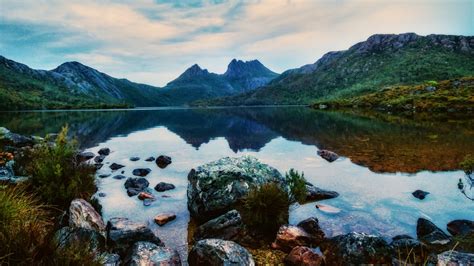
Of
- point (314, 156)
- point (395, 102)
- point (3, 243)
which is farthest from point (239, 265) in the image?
point (395, 102)

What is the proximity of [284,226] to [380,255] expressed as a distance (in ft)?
9.19

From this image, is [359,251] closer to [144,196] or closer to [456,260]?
[456,260]

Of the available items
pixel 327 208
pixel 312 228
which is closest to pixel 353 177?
pixel 327 208

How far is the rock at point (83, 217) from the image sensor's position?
9.22 metres

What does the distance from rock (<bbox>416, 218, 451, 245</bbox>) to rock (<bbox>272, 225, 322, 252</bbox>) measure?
3.29m

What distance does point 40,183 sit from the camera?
10992mm

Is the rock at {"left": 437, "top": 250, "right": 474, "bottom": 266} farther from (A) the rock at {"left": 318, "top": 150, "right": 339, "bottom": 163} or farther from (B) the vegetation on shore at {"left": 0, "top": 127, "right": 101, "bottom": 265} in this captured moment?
(A) the rock at {"left": 318, "top": 150, "right": 339, "bottom": 163}

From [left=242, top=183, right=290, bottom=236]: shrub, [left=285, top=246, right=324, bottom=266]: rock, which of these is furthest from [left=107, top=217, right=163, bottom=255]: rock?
[left=285, top=246, right=324, bottom=266]: rock

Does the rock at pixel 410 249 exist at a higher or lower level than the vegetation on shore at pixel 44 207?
lower

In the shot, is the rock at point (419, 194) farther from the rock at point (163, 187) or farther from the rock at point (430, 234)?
the rock at point (163, 187)

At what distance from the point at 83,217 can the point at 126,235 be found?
5.03 ft

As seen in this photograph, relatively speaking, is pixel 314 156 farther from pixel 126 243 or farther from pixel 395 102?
pixel 395 102

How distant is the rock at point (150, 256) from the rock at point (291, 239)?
3.14 metres

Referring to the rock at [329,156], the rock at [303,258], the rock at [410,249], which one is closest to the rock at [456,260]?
the rock at [410,249]
